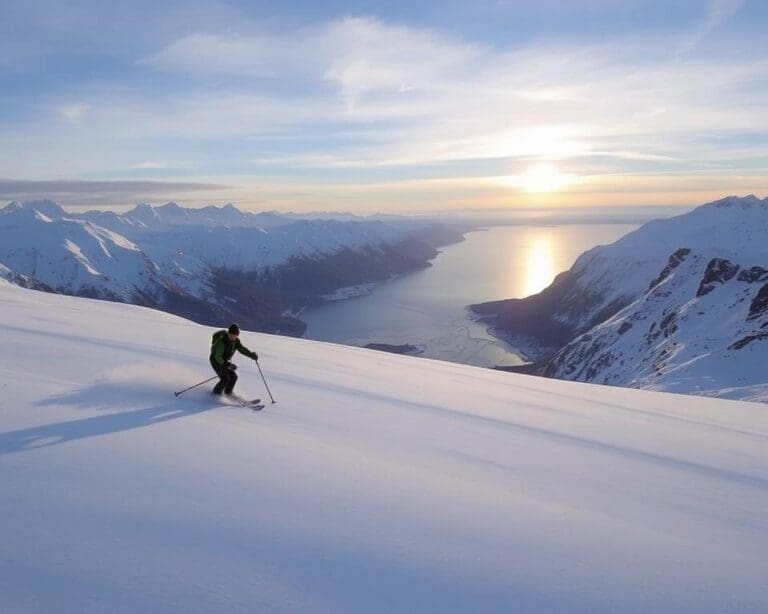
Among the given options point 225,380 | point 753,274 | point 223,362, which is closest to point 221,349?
point 223,362

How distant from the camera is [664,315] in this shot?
8388 centimetres

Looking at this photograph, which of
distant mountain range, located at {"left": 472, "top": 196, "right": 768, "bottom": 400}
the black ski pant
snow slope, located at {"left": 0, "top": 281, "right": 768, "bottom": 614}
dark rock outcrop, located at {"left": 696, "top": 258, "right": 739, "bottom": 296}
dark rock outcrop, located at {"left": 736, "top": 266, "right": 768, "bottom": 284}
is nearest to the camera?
snow slope, located at {"left": 0, "top": 281, "right": 768, "bottom": 614}

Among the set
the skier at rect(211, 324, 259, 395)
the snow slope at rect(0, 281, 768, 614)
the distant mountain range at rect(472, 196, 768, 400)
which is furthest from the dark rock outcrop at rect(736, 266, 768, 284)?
the skier at rect(211, 324, 259, 395)

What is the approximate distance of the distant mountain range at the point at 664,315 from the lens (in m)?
49.7

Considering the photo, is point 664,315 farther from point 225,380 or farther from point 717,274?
point 225,380

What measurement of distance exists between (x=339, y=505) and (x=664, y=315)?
91.0m

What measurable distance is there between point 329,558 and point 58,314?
588 inches

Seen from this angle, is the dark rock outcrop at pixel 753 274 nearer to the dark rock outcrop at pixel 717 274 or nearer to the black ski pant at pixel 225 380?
the dark rock outcrop at pixel 717 274

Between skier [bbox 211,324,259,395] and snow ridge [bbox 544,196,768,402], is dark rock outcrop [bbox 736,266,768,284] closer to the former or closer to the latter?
snow ridge [bbox 544,196,768,402]

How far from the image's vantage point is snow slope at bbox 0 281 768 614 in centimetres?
358

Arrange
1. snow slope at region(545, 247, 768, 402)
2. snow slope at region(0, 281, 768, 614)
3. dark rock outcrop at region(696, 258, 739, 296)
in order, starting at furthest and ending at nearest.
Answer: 1. dark rock outcrop at region(696, 258, 739, 296)
2. snow slope at region(545, 247, 768, 402)
3. snow slope at region(0, 281, 768, 614)

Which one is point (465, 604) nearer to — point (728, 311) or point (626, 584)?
point (626, 584)

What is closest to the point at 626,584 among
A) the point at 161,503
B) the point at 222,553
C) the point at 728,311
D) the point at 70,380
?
the point at 222,553

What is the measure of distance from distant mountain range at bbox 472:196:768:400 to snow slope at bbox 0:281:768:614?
1350 inches
